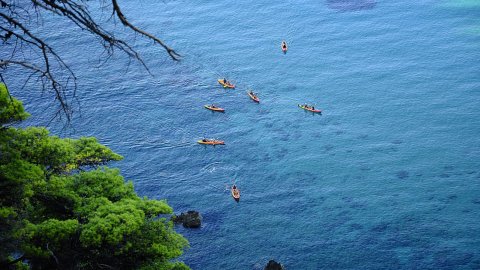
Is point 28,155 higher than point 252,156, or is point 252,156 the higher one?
point 28,155

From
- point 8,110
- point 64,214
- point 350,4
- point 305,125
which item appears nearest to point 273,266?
point 64,214

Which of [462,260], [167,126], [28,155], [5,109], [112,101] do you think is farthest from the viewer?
[112,101]

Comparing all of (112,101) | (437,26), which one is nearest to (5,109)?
(112,101)

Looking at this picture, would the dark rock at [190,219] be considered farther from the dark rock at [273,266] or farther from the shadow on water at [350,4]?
the shadow on water at [350,4]

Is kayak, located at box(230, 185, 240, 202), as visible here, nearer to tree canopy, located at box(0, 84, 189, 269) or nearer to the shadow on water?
tree canopy, located at box(0, 84, 189, 269)

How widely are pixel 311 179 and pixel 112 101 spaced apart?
26.0m

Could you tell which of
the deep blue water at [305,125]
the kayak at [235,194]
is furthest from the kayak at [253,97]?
the kayak at [235,194]

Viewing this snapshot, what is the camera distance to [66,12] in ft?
29.3

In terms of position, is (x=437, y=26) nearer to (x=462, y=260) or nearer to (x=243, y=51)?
(x=243, y=51)

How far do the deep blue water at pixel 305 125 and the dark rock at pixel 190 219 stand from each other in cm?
63

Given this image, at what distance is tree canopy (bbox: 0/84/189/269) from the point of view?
24.7 m

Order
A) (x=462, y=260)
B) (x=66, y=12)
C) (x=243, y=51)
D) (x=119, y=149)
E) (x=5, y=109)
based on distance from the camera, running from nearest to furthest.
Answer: (x=66, y=12) → (x=5, y=109) → (x=462, y=260) → (x=119, y=149) → (x=243, y=51)

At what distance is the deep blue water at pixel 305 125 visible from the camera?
47375 mm

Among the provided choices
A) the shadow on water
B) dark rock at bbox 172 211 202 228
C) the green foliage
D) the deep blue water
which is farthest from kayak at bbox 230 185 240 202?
the shadow on water
